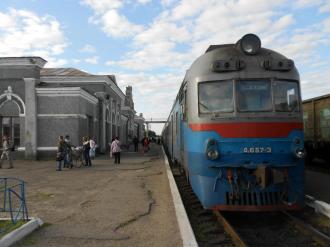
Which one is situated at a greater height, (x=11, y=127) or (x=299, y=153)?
(x=11, y=127)

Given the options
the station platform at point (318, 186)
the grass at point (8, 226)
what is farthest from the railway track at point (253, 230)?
the grass at point (8, 226)

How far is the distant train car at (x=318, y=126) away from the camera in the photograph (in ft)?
58.9

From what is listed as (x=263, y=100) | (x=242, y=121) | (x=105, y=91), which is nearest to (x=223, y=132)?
(x=242, y=121)

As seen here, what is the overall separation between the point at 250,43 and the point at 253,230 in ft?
12.1

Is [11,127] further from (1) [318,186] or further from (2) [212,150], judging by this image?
(2) [212,150]

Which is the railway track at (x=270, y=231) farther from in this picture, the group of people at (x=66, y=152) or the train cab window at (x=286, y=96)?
the group of people at (x=66, y=152)

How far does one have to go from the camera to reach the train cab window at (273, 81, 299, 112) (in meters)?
8.77

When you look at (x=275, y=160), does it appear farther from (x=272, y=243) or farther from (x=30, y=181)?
(x=30, y=181)

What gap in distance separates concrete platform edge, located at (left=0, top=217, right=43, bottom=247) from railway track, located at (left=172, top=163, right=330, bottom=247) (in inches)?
107

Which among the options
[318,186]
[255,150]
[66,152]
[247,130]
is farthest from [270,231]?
[66,152]

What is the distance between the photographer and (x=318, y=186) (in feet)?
44.0

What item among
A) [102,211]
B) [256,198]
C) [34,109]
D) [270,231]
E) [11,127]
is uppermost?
[34,109]

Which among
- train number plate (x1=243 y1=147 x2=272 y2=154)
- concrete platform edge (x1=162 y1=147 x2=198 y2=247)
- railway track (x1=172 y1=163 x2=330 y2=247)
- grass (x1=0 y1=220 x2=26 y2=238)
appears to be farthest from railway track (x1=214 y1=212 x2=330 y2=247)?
grass (x1=0 y1=220 x2=26 y2=238)

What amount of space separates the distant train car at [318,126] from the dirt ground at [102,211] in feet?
23.4
